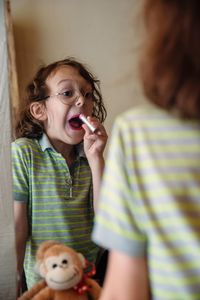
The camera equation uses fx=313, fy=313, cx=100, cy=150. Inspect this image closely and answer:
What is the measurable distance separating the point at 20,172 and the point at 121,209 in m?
0.27

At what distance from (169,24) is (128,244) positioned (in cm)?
17

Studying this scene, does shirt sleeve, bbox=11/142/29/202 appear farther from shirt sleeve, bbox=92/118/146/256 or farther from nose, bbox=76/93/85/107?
shirt sleeve, bbox=92/118/146/256

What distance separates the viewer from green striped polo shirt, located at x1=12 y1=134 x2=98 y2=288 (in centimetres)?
47

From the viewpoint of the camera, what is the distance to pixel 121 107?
0.50 metres

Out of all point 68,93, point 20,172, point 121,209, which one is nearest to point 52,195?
point 20,172

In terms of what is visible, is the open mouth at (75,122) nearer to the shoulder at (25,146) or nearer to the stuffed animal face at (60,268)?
the shoulder at (25,146)

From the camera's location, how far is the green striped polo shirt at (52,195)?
474mm

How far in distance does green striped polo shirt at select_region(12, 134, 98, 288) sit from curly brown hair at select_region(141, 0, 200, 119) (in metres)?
0.30

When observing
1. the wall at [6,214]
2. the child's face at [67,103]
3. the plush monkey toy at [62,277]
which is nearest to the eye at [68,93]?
the child's face at [67,103]

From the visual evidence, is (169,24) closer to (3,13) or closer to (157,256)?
(157,256)

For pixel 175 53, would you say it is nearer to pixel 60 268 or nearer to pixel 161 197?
pixel 161 197

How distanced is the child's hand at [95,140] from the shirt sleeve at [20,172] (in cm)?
10

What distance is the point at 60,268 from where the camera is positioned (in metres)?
0.36

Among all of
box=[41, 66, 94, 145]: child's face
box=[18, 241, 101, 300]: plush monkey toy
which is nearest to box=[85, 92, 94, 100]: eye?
box=[41, 66, 94, 145]: child's face
